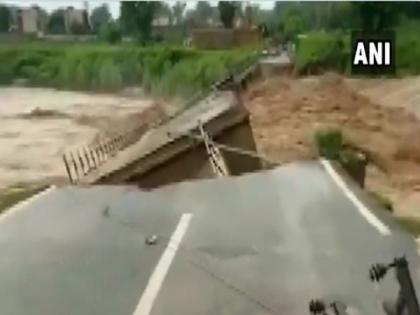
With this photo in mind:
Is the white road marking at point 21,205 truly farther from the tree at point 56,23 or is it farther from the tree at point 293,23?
the tree at point 293,23

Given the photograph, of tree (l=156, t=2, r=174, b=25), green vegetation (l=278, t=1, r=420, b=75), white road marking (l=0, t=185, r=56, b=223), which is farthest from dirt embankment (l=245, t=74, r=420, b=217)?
white road marking (l=0, t=185, r=56, b=223)

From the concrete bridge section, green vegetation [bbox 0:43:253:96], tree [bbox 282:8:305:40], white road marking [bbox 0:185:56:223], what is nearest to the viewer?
white road marking [bbox 0:185:56:223]

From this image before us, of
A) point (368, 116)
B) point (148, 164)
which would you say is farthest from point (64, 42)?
point (148, 164)

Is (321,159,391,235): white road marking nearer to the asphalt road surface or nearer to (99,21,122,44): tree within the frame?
the asphalt road surface

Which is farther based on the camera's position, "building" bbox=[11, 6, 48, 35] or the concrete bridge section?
"building" bbox=[11, 6, 48, 35]

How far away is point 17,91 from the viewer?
108 ft

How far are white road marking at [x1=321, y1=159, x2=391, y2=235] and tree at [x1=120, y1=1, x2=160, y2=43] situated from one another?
1470cm

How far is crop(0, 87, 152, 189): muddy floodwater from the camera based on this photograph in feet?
71.1

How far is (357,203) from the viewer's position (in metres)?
4.70

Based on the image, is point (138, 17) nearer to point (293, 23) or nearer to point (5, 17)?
point (293, 23)

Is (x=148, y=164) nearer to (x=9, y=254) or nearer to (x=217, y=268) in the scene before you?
(x=9, y=254)

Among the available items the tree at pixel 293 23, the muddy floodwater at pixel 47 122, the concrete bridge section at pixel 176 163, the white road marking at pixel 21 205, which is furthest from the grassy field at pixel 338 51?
the white road marking at pixel 21 205

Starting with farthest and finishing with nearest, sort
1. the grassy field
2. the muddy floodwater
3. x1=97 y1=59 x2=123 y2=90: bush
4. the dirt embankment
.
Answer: x1=97 y1=59 x2=123 y2=90: bush → the grassy field → the muddy floodwater → the dirt embankment

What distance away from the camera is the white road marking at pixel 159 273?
2.68 metres
